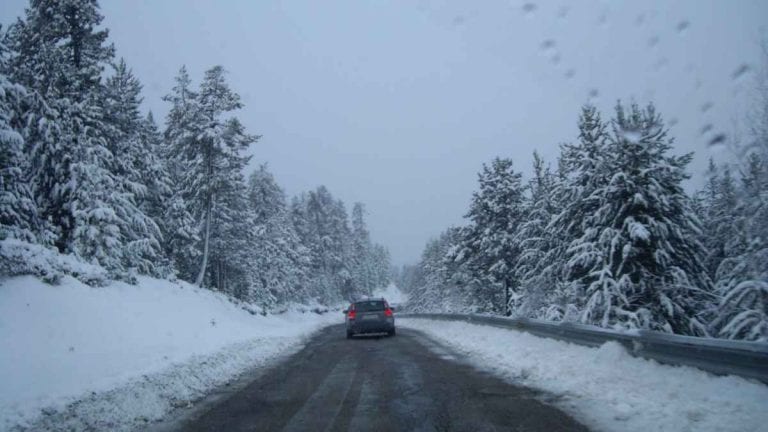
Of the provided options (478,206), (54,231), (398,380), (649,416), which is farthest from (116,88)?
(649,416)

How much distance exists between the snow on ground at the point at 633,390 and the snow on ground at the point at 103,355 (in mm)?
6181

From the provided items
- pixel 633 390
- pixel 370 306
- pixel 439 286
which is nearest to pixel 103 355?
pixel 633 390

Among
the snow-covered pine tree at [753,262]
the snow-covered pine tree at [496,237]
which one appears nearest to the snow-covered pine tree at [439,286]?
the snow-covered pine tree at [496,237]

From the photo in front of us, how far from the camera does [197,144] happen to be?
3228 centimetres

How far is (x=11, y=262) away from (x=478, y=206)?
25.4m

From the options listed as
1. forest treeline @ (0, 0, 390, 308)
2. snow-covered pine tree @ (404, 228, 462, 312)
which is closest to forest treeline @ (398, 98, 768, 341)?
forest treeline @ (0, 0, 390, 308)

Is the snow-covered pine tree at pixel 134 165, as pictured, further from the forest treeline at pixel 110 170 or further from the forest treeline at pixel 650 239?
the forest treeline at pixel 650 239

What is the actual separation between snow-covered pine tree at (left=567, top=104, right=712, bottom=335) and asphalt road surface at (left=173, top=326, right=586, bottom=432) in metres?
7.60

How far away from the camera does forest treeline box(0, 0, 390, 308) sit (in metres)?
18.1

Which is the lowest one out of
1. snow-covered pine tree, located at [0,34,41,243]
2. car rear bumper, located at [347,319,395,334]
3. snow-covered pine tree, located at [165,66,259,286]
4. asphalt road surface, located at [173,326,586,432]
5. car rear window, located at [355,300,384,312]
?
asphalt road surface, located at [173,326,586,432]

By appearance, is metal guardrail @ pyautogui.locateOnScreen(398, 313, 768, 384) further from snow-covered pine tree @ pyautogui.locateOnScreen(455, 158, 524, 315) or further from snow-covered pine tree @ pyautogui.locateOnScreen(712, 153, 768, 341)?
snow-covered pine tree @ pyautogui.locateOnScreen(455, 158, 524, 315)

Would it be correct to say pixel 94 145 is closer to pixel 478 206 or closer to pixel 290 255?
pixel 478 206

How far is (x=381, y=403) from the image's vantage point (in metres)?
8.21

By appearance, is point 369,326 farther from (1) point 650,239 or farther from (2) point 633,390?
(2) point 633,390
